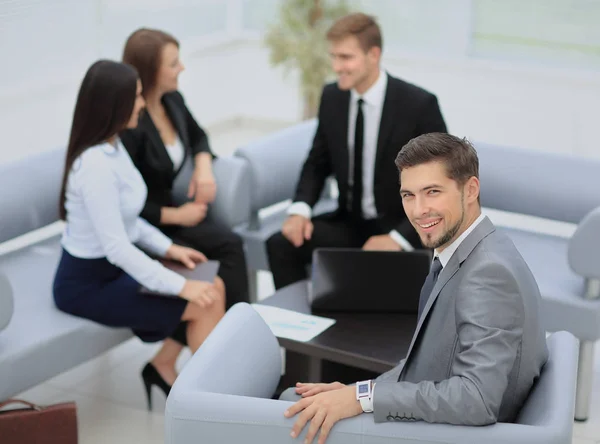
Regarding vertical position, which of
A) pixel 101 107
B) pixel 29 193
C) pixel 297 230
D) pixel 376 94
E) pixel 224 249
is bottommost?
pixel 224 249

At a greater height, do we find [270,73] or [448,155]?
[448,155]

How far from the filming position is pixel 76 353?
348 centimetres

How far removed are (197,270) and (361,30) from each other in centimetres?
130

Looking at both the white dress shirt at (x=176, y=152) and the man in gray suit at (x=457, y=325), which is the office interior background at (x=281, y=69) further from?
the man in gray suit at (x=457, y=325)

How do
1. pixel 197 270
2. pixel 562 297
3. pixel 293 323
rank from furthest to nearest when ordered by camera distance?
pixel 197 270 < pixel 562 297 < pixel 293 323

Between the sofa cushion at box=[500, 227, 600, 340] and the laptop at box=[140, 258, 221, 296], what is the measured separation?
1.32m

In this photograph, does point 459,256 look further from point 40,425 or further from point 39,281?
point 39,281

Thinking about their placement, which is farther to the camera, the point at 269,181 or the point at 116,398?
the point at 269,181

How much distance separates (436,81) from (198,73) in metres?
1.98

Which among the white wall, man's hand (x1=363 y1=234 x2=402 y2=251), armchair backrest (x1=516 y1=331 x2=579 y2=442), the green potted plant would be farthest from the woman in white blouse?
the green potted plant

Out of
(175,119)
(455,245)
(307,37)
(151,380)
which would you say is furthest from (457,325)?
(307,37)

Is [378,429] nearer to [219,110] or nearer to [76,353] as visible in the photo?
[76,353]

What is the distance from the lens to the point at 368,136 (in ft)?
13.8

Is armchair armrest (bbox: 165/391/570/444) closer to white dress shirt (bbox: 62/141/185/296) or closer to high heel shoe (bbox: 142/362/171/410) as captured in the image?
white dress shirt (bbox: 62/141/185/296)
